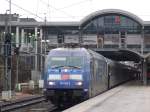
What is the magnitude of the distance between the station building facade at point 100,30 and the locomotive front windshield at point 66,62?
44801mm

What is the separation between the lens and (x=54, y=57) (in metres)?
23.9

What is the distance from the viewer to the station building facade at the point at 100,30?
2731 inches

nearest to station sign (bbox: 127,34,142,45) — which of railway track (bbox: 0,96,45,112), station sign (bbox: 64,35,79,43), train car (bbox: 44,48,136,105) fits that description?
station sign (bbox: 64,35,79,43)

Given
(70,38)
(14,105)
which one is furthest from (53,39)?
(14,105)

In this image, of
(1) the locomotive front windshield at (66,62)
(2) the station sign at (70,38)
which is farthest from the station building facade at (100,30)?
(1) the locomotive front windshield at (66,62)

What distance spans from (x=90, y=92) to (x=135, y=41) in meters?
46.2

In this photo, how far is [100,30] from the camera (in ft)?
234

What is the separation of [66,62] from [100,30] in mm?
47695

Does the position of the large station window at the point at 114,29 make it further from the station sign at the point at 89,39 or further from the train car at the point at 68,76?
the train car at the point at 68,76

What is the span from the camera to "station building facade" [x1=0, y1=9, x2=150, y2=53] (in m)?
69.4

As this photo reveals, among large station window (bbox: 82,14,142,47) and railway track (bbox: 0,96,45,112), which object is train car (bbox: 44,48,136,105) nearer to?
railway track (bbox: 0,96,45,112)

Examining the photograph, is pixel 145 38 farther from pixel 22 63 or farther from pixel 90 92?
pixel 90 92

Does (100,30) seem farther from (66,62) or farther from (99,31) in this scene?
(66,62)

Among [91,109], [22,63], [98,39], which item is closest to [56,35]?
[98,39]
